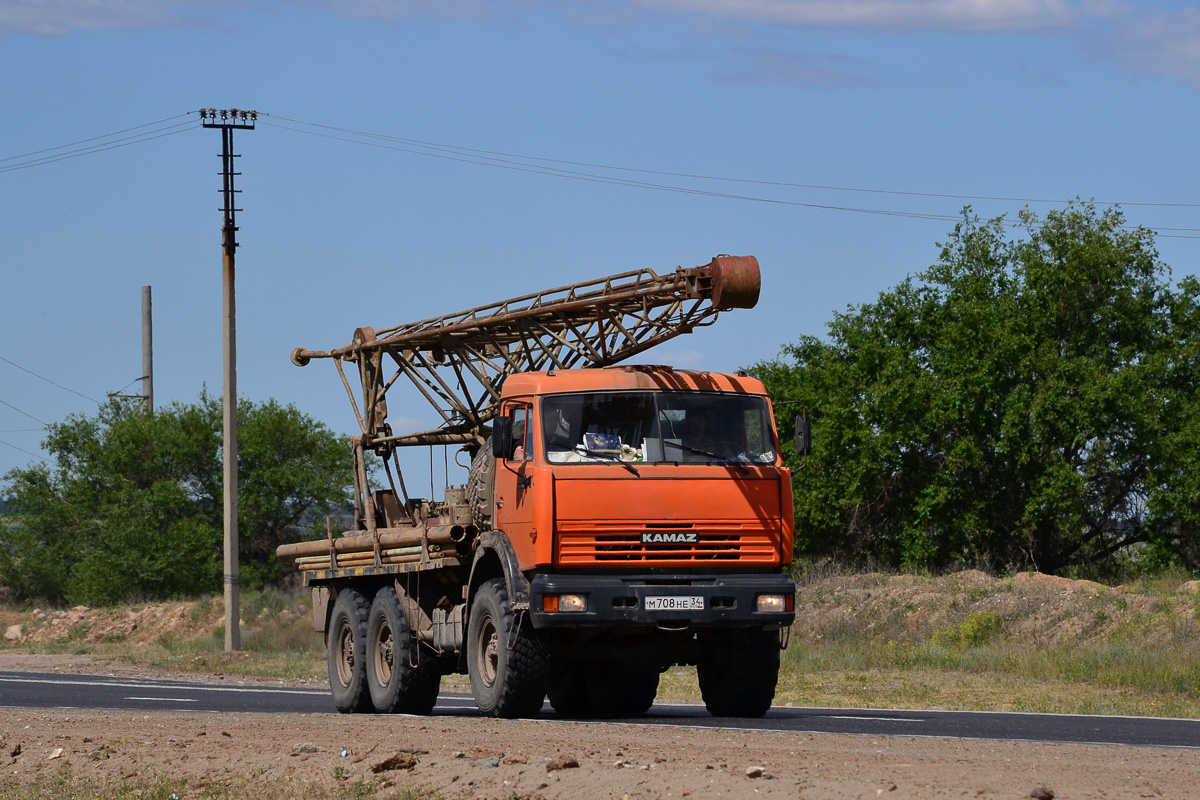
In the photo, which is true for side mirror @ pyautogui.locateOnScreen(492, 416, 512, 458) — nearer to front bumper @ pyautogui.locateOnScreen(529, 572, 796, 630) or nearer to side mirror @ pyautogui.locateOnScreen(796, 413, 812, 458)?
front bumper @ pyautogui.locateOnScreen(529, 572, 796, 630)

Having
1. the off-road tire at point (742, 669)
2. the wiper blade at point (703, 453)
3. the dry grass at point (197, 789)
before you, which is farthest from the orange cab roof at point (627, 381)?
the dry grass at point (197, 789)

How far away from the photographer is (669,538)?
45.8 feet

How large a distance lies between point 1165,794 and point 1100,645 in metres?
16.9

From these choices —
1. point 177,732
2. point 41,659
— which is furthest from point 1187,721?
point 41,659

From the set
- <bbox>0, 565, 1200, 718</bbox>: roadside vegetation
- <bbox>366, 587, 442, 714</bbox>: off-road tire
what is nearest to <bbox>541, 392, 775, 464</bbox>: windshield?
<bbox>366, 587, 442, 714</bbox>: off-road tire

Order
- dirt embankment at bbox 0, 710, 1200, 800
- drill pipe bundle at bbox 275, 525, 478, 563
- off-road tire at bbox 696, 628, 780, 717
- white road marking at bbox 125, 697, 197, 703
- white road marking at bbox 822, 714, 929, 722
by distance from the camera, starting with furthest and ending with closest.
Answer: white road marking at bbox 125, 697, 197, 703 < drill pipe bundle at bbox 275, 525, 478, 563 < white road marking at bbox 822, 714, 929, 722 < off-road tire at bbox 696, 628, 780, 717 < dirt embankment at bbox 0, 710, 1200, 800

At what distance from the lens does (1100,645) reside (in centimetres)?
2498

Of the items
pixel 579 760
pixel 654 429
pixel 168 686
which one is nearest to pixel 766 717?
pixel 654 429

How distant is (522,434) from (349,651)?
17.7ft

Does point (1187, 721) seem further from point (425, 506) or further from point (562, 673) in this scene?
point (425, 506)

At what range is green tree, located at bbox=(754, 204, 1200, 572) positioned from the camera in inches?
1522

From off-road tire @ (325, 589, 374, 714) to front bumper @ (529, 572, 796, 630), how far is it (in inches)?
189

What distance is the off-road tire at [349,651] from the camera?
18156 millimetres

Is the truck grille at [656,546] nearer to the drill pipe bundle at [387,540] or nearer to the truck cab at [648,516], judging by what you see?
the truck cab at [648,516]
